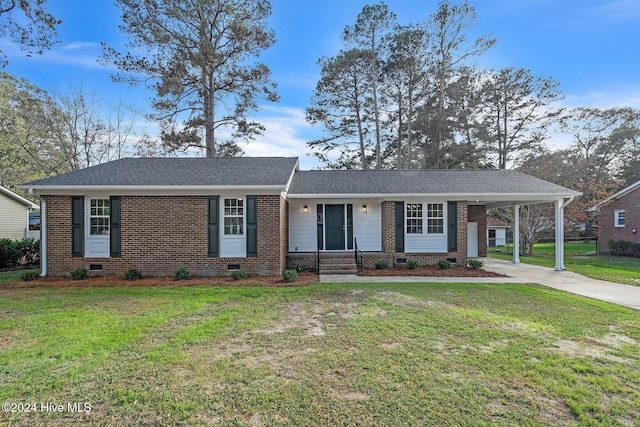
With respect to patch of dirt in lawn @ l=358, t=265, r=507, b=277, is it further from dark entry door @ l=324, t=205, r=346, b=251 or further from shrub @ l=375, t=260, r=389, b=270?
dark entry door @ l=324, t=205, r=346, b=251

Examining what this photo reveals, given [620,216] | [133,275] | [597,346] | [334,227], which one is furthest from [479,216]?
[133,275]

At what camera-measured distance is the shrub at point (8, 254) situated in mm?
12320

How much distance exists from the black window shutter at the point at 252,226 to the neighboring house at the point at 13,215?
15053 millimetres

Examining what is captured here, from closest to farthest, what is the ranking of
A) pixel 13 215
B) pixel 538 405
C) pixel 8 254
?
1. pixel 538 405
2. pixel 8 254
3. pixel 13 215

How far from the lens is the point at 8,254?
1242 centimetres

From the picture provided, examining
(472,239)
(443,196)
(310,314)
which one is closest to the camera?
(310,314)

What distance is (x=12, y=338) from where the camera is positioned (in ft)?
14.6

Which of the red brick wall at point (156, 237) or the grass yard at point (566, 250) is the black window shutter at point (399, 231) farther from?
the grass yard at point (566, 250)

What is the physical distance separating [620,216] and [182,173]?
25.3m

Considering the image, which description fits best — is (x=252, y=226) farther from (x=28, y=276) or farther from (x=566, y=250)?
(x=566, y=250)

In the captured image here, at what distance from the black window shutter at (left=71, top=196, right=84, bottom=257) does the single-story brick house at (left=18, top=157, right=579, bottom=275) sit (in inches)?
1.3

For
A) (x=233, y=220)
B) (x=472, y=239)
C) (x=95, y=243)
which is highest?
(x=233, y=220)

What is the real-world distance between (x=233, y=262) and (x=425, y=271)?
6.56 metres

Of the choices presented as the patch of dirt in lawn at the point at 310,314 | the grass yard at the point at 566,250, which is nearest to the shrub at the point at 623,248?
the grass yard at the point at 566,250
